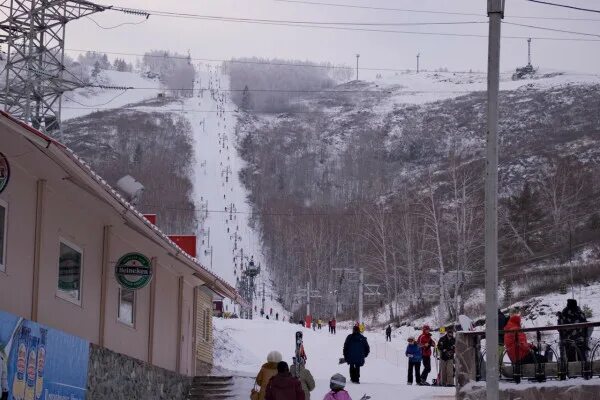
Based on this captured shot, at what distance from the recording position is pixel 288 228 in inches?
5030

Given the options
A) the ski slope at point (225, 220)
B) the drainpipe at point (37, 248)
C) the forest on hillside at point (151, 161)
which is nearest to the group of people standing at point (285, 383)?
the drainpipe at point (37, 248)

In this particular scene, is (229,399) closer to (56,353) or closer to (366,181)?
(56,353)

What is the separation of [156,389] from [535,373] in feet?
25.5

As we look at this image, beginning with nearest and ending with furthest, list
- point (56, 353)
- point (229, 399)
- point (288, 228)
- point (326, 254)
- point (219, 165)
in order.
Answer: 1. point (56, 353)
2. point (229, 399)
3. point (326, 254)
4. point (288, 228)
5. point (219, 165)

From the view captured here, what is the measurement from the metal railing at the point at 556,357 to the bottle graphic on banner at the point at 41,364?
24.5 ft

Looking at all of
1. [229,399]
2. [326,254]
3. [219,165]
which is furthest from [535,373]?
[219,165]

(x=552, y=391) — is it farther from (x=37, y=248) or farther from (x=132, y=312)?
(x=132, y=312)

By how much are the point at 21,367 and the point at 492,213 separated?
5577 millimetres

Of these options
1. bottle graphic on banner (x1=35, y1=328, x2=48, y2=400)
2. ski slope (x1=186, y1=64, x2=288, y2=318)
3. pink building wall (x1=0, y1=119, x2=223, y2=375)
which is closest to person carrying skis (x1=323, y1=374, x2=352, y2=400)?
bottle graphic on banner (x1=35, y1=328, x2=48, y2=400)

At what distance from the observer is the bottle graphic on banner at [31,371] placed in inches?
467

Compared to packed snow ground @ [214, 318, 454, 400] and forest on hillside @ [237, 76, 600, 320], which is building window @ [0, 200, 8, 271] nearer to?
packed snow ground @ [214, 318, 454, 400]

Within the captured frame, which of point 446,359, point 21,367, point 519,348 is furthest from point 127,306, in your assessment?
point 446,359

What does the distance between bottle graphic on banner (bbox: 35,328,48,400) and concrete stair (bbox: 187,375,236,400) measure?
38.9ft

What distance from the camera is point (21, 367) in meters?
11.6
